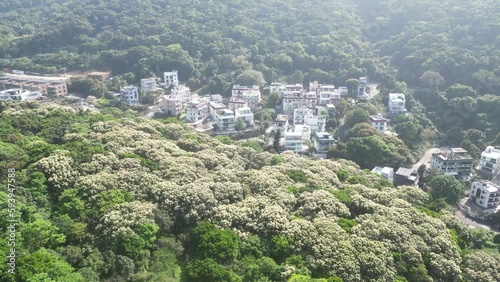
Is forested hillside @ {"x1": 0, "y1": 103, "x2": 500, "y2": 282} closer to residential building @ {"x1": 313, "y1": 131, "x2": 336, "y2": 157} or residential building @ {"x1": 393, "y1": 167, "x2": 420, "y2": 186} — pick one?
residential building @ {"x1": 393, "y1": 167, "x2": 420, "y2": 186}

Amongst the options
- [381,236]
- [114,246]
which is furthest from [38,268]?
[381,236]

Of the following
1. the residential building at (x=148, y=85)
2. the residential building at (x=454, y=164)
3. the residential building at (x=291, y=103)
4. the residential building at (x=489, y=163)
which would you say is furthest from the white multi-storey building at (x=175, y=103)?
the residential building at (x=489, y=163)

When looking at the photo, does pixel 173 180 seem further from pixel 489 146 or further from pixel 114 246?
pixel 489 146

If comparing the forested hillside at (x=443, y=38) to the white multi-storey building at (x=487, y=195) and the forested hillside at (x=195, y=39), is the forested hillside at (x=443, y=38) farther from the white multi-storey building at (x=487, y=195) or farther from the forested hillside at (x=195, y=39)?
the white multi-storey building at (x=487, y=195)

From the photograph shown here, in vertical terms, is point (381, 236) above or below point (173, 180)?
below

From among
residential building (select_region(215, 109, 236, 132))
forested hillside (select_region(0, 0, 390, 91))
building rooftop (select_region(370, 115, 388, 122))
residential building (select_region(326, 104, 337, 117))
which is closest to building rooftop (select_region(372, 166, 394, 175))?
building rooftop (select_region(370, 115, 388, 122))

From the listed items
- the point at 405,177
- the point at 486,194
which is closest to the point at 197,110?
the point at 405,177
